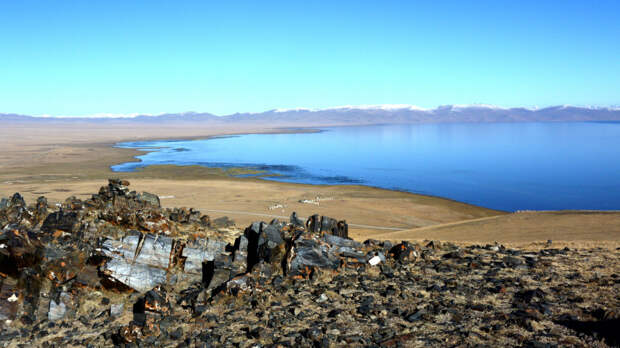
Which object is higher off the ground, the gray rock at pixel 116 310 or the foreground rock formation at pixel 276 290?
the foreground rock formation at pixel 276 290

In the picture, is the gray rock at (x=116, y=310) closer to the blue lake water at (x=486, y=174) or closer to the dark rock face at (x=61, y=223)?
the dark rock face at (x=61, y=223)

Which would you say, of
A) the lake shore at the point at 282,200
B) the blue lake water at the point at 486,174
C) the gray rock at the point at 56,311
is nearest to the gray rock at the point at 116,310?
the gray rock at the point at 56,311

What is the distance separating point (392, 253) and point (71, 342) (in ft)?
32.1

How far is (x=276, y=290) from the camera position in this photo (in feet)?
37.7

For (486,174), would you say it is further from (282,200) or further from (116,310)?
(116,310)

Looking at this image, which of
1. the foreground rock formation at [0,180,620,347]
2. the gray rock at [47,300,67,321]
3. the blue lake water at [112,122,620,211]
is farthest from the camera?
the blue lake water at [112,122,620,211]

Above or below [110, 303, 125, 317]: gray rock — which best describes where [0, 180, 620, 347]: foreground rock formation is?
above

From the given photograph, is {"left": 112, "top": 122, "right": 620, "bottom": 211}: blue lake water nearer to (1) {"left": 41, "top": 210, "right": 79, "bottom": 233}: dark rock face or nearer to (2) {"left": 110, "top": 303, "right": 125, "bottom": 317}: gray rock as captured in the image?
(1) {"left": 41, "top": 210, "right": 79, "bottom": 233}: dark rock face

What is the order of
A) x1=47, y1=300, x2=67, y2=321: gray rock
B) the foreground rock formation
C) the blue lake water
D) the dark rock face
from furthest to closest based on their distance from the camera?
the blue lake water
the dark rock face
x1=47, y1=300, x2=67, y2=321: gray rock
the foreground rock formation

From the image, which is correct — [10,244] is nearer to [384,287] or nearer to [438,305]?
[384,287]

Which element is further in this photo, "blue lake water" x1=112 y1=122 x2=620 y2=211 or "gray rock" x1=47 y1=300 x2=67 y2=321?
"blue lake water" x1=112 y1=122 x2=620 y2=211

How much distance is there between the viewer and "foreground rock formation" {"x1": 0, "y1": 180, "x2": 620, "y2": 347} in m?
9.09

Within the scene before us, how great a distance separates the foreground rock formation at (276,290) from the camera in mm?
9086

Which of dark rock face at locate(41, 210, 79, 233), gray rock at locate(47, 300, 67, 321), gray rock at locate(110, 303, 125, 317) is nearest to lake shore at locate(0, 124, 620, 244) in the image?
dark rock face at locate(41, 210, 79, 233)
